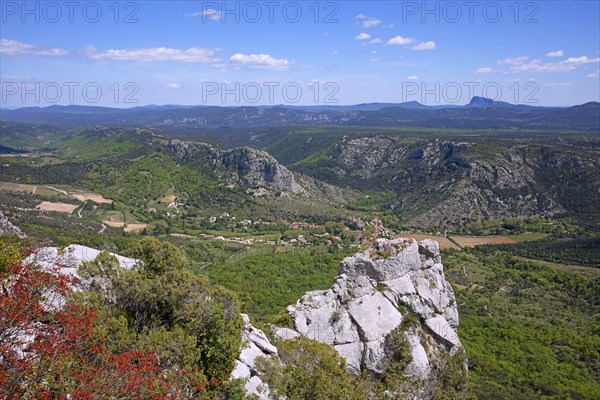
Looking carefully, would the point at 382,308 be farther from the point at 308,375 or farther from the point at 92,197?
the point at 92,197

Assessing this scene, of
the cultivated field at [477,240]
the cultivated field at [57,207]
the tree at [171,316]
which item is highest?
the tree at [171,316]

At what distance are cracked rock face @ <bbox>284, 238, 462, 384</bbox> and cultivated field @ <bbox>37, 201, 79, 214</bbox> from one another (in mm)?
121088

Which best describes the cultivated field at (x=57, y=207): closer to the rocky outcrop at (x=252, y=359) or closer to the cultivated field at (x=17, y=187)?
the cultivated field at (x=17, y=187)

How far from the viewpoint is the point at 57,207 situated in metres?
135

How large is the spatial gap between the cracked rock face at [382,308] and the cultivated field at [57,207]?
4767 inches

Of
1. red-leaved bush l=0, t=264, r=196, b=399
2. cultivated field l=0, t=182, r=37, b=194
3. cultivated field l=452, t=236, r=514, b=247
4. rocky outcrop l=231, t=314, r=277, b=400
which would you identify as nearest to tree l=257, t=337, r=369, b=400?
rocky outcrop l=231, t=314, r=277, b=400

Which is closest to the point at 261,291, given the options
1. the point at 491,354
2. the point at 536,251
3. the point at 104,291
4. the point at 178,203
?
the point at 491,354

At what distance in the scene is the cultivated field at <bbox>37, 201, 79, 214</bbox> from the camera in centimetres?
12912

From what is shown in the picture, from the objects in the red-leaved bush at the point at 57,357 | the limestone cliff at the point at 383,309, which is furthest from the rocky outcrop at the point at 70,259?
the limestone cliff at the point at 383,309

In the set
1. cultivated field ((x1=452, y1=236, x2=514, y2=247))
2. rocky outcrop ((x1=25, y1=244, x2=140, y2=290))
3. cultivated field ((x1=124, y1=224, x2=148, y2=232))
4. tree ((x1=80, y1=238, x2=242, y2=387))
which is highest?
rocky outcrop ((x1=25, y1=244, x2=140, y2=290))

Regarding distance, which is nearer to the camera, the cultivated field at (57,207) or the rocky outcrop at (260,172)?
the cultivated field at (57,207)

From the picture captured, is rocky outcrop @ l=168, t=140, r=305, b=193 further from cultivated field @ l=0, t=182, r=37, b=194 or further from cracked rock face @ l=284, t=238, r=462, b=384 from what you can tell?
cracked rock face @ l=284, t=238, r=462, b=384

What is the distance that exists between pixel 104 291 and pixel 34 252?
390 cm

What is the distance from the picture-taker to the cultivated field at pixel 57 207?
129125 millimetres
